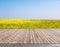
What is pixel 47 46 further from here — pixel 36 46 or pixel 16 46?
pixel 16 46

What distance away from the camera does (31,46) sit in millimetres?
8500

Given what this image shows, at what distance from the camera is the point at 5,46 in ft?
28.2

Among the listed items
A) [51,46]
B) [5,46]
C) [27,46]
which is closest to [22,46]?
[27,46]

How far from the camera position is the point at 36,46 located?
857cm

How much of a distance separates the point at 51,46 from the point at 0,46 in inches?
90.5

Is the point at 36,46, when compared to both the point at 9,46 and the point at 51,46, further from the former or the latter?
the point at 9,46

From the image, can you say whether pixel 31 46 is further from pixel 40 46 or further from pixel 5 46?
pixel 5 46

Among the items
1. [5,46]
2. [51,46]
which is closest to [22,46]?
[5,46]

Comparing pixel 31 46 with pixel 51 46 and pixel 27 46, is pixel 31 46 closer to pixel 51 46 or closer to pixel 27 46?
pixel 27 46

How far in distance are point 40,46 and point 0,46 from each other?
5.92ft

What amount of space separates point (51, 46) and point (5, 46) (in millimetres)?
2078

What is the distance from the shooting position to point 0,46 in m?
8.55

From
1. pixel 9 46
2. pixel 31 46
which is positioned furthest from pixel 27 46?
pixel 9 46

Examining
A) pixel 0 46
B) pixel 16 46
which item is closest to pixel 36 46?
pixel 16 46
